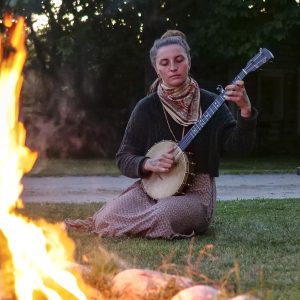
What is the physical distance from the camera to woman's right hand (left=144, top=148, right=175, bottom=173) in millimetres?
5965

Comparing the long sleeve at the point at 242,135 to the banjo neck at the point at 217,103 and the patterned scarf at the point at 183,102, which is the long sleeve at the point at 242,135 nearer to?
the banjo neck at the point at 217,103

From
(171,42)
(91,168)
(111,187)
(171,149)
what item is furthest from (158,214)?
(91,168)

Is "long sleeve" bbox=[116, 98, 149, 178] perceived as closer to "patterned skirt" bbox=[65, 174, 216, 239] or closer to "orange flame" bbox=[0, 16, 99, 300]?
"patterned skirt" bbox=[65, 174, 216, 239]

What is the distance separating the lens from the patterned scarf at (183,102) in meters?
6.09

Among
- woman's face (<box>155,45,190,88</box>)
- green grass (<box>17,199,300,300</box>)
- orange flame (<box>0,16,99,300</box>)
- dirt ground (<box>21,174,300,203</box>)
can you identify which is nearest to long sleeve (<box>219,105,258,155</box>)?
woman's face (<box>155,45,190,88</box>)

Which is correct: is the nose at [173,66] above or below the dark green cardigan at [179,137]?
above

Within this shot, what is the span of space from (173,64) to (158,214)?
1.11m

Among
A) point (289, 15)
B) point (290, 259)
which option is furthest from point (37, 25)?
point (290, 259)

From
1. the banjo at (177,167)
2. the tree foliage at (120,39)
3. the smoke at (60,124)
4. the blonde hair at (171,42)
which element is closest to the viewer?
the banjo at (177,167)

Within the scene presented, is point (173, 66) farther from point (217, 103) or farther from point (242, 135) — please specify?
point (242, 135)

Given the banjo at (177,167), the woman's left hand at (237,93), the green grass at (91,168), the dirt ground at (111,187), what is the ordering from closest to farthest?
1. the woman's left hand at (237,93)
2. the banjo at (177,167)
3. the dirt ground at (111,187)
4. the green grass at (91,168)

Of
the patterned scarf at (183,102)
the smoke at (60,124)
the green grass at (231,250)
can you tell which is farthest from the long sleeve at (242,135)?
the smoke at (60,124)

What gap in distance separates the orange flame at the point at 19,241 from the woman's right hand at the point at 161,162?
1.06m

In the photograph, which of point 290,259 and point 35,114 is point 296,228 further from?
point 35,114
